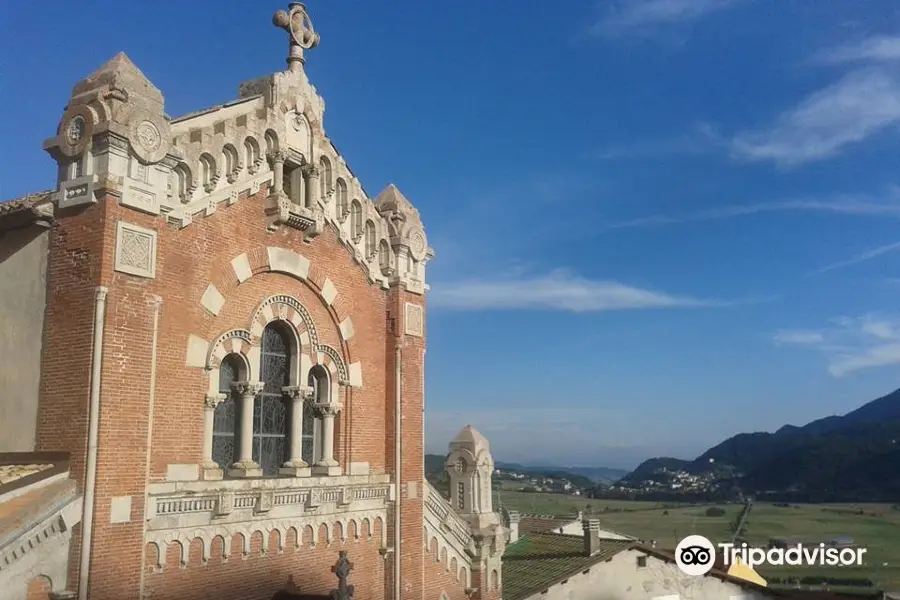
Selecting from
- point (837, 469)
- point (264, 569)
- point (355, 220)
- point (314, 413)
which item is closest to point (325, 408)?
point (314, 413)

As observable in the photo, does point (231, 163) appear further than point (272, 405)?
No

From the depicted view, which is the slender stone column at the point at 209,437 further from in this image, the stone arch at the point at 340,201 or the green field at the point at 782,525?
the green field at the point at 782,525

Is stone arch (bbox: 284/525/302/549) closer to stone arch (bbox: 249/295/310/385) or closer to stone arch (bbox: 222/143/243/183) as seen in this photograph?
stone arch (bbox: 249/295/310/385)

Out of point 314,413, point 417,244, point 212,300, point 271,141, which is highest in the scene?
point 271,141

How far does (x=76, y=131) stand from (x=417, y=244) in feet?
25.7

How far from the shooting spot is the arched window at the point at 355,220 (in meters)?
16.5

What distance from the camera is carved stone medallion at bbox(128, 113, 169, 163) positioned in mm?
11555

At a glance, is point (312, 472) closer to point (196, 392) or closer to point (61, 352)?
point (196, 392)

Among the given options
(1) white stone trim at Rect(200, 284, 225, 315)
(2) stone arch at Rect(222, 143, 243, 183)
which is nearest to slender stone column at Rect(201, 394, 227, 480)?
(1) white stone trim at Rect(200, 284, 225, 315)

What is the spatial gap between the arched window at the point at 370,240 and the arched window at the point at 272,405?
2.97 m

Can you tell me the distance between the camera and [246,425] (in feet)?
44.1

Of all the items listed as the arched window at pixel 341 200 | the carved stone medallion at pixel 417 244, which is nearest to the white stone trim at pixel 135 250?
the arched window at pixel 341 200

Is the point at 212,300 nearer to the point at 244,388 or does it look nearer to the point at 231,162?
the point at 244,388

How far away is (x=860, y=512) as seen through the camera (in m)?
127
